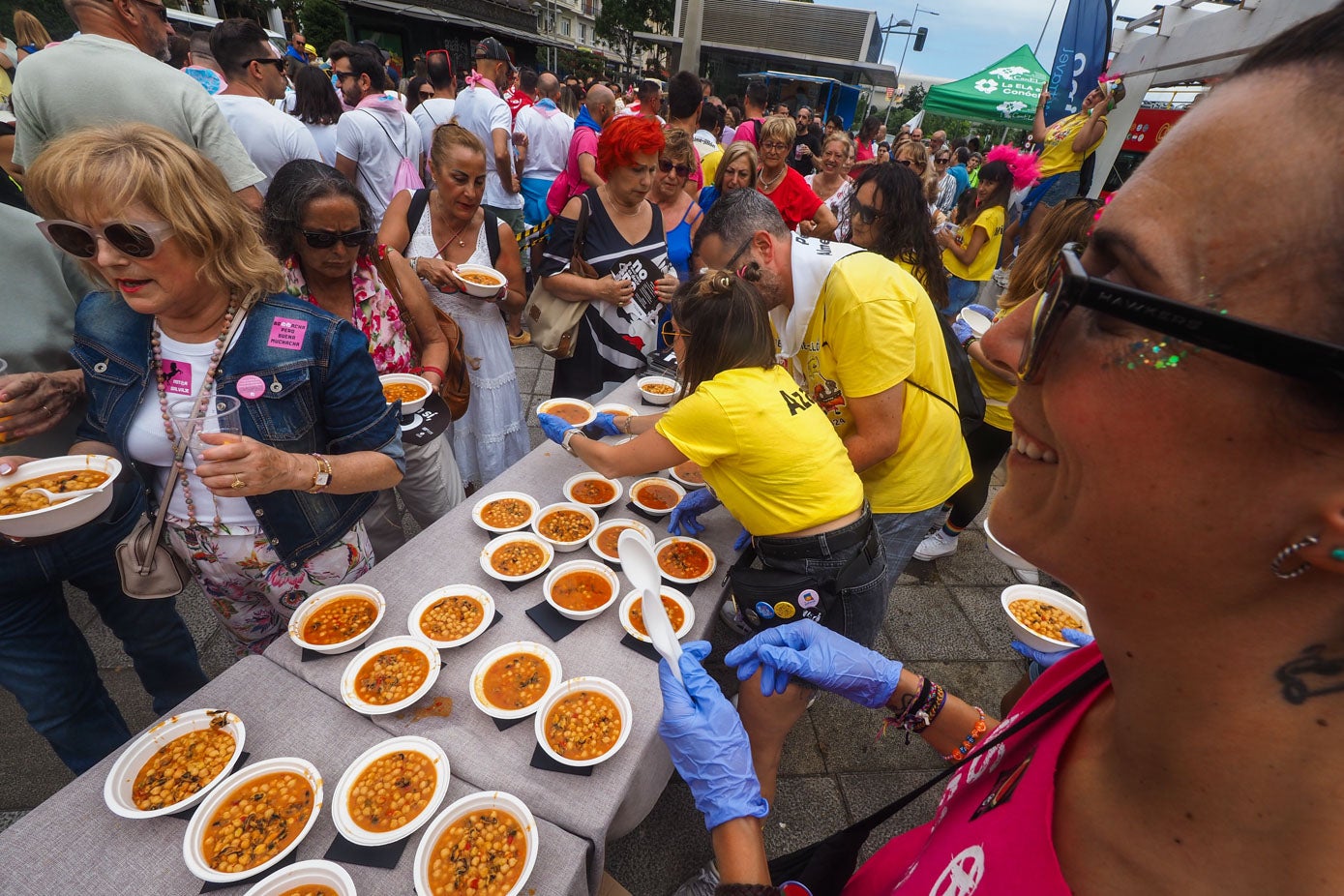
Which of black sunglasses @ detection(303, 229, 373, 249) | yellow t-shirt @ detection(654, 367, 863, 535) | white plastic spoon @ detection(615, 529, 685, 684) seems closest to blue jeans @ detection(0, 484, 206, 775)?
black sunglasses @ detection(303, 229, 373, 249)

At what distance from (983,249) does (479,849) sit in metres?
7.08

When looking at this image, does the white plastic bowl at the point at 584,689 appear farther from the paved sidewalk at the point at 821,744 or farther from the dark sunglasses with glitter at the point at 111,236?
the dark sunglasses with glitter at the point at 111,236

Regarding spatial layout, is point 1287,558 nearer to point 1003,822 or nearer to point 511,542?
point 1003,822

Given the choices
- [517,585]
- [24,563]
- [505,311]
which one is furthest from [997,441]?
[24,563]

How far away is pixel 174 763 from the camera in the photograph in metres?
1.52

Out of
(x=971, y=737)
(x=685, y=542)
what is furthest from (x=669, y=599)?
(x=971, y=737)

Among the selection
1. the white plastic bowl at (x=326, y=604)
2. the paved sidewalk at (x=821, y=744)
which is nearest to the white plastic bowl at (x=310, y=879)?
the white plastic bowl at (x=326, y=604)

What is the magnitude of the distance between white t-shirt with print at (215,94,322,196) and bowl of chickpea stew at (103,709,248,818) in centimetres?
412

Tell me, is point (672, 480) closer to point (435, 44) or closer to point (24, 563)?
point (24, 563)

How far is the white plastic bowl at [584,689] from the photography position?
1.61 m

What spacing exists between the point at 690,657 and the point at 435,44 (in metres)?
37.3

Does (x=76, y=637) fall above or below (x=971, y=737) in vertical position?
below

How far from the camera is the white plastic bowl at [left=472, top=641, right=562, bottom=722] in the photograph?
5.74ft

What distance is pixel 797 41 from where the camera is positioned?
34.9 metres
